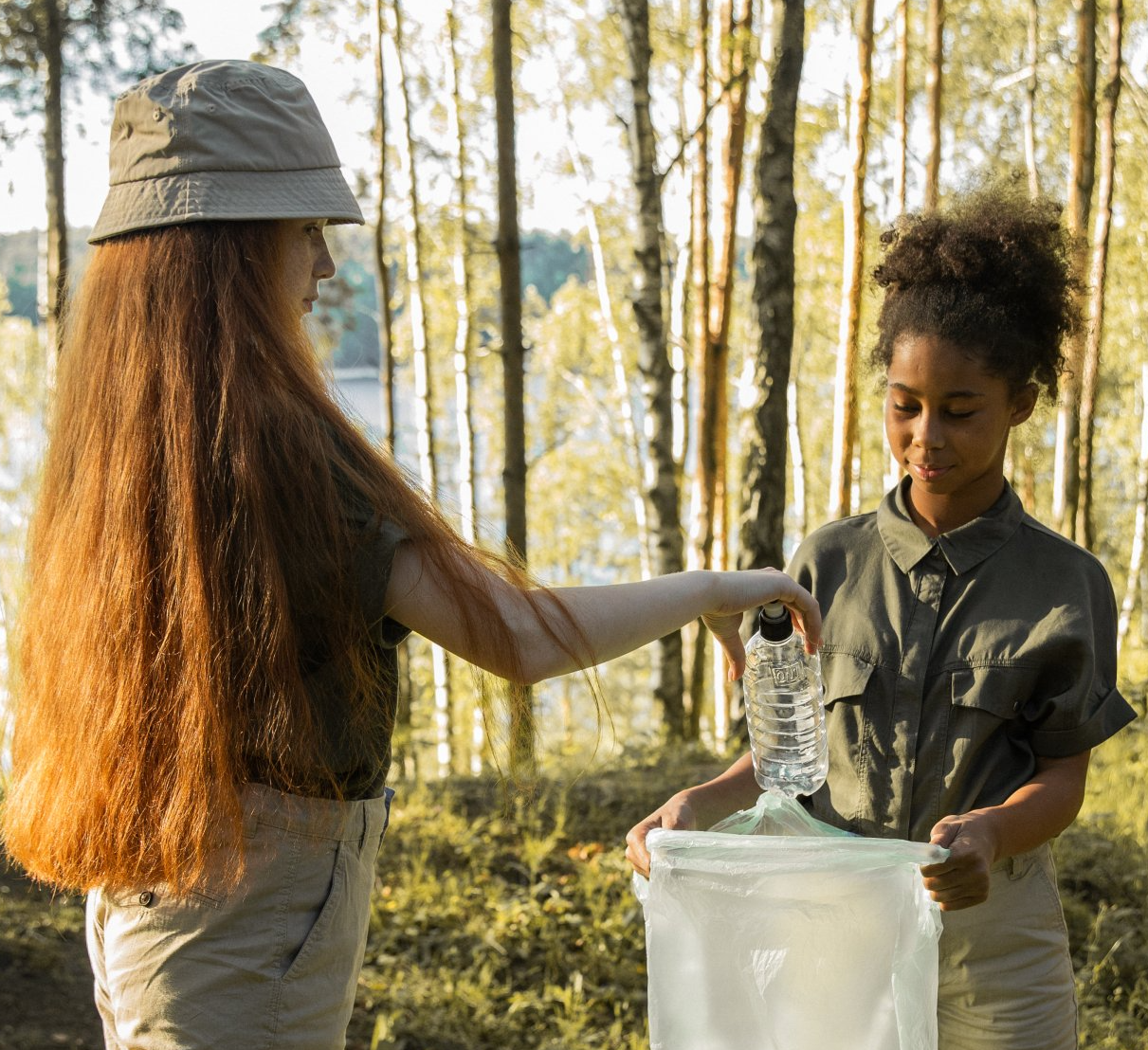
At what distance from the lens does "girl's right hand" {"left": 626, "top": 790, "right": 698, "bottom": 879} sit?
1.70 metres

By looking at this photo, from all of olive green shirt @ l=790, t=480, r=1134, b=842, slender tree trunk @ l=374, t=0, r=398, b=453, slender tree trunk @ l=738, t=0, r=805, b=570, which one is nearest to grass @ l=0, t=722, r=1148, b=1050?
slender tree trunk @ l=738, t=0, r=805, b=570

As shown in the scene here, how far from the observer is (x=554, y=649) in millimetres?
1554

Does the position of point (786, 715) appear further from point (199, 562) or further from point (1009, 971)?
point (199, 562)

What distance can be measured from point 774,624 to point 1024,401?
586 mm

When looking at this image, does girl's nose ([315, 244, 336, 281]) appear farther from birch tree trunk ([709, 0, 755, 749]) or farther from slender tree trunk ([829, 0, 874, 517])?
slender tree trunk ([829, 0, 874, 517])

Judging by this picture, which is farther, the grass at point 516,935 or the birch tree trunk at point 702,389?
the birch tree trunk at point 702,389

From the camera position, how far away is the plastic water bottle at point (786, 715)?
75.2 inches

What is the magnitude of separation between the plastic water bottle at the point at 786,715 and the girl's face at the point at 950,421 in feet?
1.07

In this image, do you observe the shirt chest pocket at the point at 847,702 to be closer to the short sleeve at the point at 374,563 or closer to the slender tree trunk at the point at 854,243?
the short sleeve at the point at 374,563

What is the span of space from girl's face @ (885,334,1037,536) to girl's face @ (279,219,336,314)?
0.92m

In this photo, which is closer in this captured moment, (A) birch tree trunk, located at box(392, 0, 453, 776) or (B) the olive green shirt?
(B) the olive green shirt

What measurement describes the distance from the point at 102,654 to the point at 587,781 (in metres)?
4.51

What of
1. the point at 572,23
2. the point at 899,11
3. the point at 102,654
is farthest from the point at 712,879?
the point at 572,23

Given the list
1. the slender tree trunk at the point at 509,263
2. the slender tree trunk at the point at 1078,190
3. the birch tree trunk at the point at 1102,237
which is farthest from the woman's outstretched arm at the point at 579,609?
the birch tree trunk at the point at 1102,237
